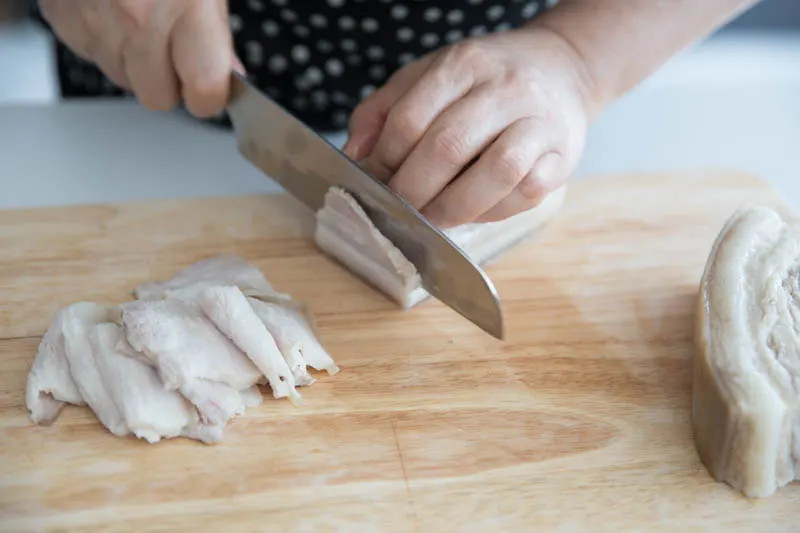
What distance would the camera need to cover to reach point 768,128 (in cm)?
261

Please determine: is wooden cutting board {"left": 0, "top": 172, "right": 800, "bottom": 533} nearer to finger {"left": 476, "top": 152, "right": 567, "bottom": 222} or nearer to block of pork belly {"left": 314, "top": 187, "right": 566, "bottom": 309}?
block of pork belly {"left": 314, "top": 187, "right": 566, "bottom": 309}

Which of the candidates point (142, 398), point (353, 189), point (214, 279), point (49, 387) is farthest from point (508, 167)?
point (49, 387)

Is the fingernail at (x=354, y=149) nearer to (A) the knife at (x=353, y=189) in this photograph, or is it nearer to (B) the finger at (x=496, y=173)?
(A) the knife at (x=353, y=189)

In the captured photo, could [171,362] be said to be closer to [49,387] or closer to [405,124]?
[49,387]

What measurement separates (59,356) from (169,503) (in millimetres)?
385

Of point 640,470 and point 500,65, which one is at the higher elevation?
point 500,65

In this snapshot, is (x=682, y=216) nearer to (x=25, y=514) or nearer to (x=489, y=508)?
(x=489, y=508)

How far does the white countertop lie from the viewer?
7.01 feet

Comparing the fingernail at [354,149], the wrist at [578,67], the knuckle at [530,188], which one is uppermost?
the wrist at [578,67]

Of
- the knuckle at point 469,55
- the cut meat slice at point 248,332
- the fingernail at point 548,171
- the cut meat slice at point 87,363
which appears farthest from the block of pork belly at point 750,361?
the cut meat slice at point 87,363

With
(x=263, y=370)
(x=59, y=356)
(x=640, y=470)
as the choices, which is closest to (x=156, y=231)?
(x=59, y=356)

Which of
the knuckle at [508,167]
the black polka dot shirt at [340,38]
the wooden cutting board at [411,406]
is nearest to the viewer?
the wooden cutting board at [411,406]

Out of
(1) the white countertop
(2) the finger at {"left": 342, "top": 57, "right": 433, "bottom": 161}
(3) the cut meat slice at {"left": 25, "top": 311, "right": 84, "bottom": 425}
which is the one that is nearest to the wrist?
(2) the finger at {"left": 342, "top": 57, "right": 433, "bottom": 161}

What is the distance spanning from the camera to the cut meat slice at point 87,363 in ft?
4.68
